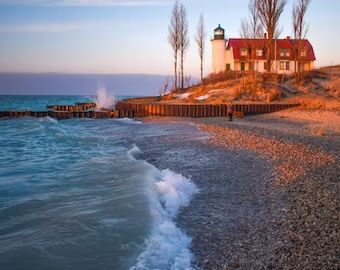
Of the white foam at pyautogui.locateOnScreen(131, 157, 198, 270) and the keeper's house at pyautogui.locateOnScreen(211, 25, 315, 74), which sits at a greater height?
the keeper's house at pyautogui.locateOnScreen(211, 25, 315, 74)

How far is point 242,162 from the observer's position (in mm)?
12805

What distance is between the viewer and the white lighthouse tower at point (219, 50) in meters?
60.1

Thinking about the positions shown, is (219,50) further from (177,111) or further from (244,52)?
(177,111)

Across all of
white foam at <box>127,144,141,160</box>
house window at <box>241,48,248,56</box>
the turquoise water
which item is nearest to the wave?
the turquoise water

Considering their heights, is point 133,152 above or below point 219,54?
below

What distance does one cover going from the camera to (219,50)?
6022 centimetres

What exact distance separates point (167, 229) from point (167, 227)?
0.08 meters

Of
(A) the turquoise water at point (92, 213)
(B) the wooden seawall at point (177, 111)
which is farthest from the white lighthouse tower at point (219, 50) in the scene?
(A) the turquoise water at point (92, 213)

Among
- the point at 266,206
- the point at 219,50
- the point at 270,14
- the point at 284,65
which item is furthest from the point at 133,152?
the point at 284,65

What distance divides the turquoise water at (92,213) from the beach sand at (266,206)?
50 centimetres

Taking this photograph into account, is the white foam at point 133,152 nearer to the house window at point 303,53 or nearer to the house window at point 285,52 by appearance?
the house window at point 303,53

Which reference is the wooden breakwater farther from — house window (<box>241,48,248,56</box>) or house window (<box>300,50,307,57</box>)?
house window (<box>241,48,248,56</box>)

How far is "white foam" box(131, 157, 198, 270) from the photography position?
5.68m

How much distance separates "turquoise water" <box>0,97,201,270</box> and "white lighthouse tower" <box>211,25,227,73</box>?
46646 millimetres
